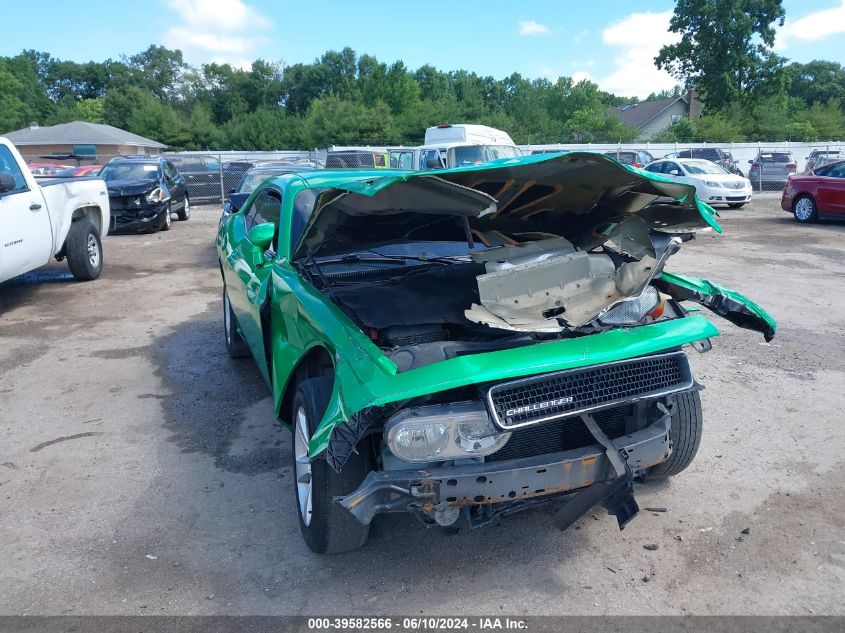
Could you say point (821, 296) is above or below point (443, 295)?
below

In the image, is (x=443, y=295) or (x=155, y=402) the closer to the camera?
(x=443, y=295)

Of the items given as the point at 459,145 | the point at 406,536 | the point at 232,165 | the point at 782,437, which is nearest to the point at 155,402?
the point at 406,536

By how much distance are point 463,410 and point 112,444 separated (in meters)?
3.01

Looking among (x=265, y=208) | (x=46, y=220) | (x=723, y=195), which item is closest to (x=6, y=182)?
(x=46, y=220)

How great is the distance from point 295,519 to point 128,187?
13635mm

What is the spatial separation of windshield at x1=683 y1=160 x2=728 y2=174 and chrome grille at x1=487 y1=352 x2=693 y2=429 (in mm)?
19032

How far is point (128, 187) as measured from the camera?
50.2 feet

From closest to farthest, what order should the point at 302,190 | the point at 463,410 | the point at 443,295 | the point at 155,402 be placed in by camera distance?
the point at 463,410, the point at 443,295, the point at 302,190, the point at 155,402

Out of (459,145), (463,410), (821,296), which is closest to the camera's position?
(463,410)

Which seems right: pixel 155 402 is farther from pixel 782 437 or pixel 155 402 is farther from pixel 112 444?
pixel 782 437

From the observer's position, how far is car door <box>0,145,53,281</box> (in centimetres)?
744

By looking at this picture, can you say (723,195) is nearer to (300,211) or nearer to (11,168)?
(11,168)

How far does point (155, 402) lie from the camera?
5.44 meters

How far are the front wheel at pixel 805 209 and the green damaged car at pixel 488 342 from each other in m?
14.6
